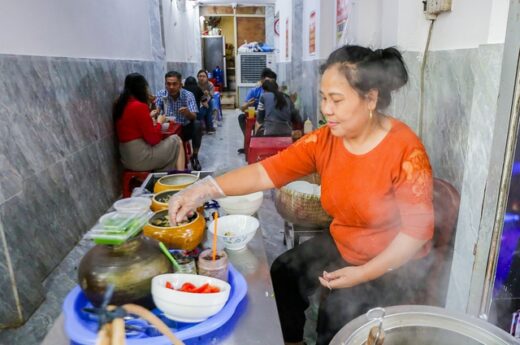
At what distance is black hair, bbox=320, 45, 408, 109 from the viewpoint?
156cm

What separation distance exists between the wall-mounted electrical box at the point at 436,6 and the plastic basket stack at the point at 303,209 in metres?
1.24

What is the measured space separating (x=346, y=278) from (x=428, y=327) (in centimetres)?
54

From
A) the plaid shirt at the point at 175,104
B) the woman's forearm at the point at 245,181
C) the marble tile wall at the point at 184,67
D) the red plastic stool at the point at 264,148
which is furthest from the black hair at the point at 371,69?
the marble tile wall at the point at 184,67

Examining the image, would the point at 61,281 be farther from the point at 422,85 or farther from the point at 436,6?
the point at 436,6

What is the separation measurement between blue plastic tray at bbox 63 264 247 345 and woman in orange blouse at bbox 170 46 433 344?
485mm

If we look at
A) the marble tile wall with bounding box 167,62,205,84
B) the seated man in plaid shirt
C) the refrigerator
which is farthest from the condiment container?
the refrigerator

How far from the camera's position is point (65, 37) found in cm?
353

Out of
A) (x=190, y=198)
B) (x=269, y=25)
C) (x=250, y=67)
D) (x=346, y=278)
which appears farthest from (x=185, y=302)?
(x=269, y=25)

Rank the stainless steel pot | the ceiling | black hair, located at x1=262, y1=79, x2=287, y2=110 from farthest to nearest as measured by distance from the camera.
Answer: the ceiling → black hair, located at x1=262, y1=79, x2=287, y2=110 → the stainless steel pot

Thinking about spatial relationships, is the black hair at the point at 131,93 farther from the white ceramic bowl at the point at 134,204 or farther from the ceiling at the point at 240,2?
the ceiling at the point at 240,2

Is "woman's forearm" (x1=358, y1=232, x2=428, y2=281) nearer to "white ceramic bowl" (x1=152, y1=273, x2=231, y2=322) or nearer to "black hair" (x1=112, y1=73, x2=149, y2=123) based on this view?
"white ceramic bowl" (x1=152, y1=273, x2=231, y2=322)

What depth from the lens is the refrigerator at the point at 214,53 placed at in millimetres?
14945

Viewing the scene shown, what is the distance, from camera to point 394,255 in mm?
1521

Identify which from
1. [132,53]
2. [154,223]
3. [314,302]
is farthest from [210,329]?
[132,53]
